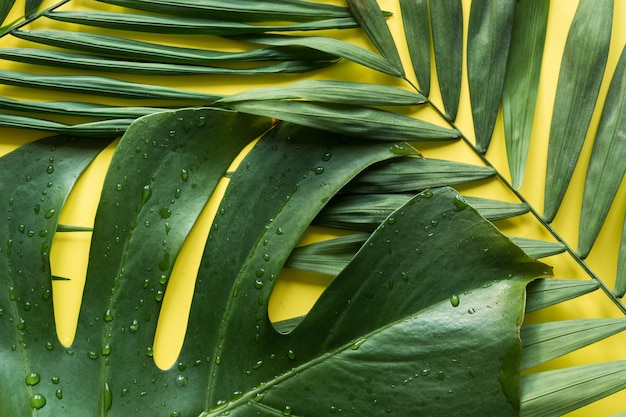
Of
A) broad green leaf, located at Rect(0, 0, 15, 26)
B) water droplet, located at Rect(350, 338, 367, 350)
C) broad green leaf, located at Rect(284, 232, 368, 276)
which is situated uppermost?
broad green leaf, located at Rect(0, 0, 15, 26)

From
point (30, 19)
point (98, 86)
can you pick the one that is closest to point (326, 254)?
point (98, 86)

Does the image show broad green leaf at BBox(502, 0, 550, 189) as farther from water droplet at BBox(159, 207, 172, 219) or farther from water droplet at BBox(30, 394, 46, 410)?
water droplet at BBox(30, 394, 46, 410)

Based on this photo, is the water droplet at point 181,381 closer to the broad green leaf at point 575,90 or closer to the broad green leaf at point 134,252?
the broad green leaf at point 134,252

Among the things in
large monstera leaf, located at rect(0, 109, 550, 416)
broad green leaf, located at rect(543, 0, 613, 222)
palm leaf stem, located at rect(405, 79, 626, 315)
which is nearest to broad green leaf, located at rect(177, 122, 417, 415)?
large monstera leaf, located at rect(0, 109, 550, 416)

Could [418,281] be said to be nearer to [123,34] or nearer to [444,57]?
[444,57]

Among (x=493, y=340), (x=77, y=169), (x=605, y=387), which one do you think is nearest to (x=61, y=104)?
(x=77, y=169)

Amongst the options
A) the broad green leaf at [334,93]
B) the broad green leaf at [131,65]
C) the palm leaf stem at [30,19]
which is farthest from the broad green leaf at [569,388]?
the palm leaf stem at [30,19]

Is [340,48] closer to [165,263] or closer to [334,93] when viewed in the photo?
[334,93]
